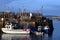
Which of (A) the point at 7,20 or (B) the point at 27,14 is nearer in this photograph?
(A) the point at 7,20

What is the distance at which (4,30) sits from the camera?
43.2m

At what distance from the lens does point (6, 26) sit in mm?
44281

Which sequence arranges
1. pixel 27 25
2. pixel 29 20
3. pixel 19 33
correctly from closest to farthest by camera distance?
pixel 19 33 < pixel 27 25 < pixel 29 20

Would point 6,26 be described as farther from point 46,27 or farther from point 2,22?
point 46,27

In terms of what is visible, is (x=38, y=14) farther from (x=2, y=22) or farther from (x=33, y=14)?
(x=2, y=22)

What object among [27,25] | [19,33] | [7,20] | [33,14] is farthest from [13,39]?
[33,14]

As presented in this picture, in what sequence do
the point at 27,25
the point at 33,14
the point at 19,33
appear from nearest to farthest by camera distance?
the point at 19,33 < the point at 27,25 < the point at 33,14

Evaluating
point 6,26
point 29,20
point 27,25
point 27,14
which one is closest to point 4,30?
point 6,26

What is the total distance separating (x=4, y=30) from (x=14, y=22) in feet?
17.8

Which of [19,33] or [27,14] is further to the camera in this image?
[27,14]

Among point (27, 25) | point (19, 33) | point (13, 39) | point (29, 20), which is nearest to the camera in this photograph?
point (13, 39)

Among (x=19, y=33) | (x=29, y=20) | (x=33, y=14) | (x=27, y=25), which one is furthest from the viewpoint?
(x=33, y=14)

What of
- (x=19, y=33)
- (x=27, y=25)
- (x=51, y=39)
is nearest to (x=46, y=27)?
(x=27, y=25)

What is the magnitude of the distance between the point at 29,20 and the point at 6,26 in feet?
21.0
